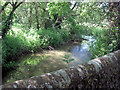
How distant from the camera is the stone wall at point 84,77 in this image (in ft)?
4.06

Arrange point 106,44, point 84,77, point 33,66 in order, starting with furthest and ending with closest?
point 33,66, point 106,44, point 84,77

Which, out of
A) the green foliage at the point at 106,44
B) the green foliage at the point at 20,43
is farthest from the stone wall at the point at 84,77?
the green foliage at the point at 20,43

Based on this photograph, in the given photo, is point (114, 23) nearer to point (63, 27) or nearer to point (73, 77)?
point (73, 77)

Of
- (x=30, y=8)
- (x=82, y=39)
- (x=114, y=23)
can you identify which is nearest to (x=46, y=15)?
(x=30, y=8)

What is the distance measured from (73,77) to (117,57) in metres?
1.52

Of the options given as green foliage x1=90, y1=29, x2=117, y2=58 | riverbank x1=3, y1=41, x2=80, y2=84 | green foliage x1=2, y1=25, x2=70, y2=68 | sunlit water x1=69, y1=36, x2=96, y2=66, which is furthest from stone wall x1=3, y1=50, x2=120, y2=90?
green foliage x1=2, y1=25, x2=70, y2=68

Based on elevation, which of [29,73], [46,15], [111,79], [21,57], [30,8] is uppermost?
[30,8]

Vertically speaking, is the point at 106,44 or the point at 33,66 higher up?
the point at 106,44

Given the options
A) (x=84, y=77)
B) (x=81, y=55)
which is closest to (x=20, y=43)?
(x=81, y=55)

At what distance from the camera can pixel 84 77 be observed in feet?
5.52

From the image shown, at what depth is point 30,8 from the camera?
45.2 feet

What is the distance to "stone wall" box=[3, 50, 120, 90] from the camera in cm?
124

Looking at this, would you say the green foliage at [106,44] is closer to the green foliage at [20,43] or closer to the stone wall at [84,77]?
the stone wall at [84,77]

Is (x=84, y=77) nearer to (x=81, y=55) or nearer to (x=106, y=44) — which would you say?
(x=106, y=44)
